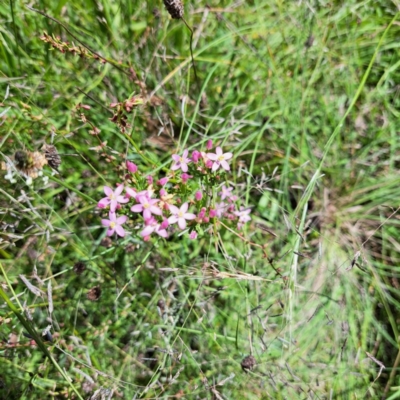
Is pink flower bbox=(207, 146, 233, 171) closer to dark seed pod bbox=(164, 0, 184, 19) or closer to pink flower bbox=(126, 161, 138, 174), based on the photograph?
pink flower bbox=(126, 161, 138, 174)

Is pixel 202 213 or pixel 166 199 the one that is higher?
pixel 166 199

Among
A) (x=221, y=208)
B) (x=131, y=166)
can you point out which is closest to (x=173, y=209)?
(x=131, y=166)

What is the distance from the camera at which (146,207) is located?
1662mm

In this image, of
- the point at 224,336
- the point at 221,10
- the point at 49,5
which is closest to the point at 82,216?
the point at 224,336

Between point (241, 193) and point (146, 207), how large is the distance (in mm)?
1060

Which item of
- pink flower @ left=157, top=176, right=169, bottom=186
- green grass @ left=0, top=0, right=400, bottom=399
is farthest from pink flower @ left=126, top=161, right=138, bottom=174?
green grass @ left=0, top=0, right=400, bottom=399

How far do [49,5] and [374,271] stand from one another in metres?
2.72

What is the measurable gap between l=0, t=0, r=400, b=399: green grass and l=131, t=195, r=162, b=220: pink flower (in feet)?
2.00

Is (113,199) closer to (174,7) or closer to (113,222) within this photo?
(113,222)

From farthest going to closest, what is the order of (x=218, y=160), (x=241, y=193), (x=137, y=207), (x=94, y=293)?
(x=241, y=193) < (x=94, y=293) < (x=218, y=160) < (x=137, y=207)

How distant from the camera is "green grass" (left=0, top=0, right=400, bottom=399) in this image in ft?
7.56

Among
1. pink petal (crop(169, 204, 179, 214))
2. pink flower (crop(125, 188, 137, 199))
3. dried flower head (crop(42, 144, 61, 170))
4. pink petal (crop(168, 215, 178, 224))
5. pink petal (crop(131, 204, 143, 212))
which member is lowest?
pink petal (crop(168, 215, 178, 224))

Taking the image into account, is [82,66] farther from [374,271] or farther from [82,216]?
[374,271]

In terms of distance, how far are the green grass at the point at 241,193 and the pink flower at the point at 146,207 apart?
0.61 meters
